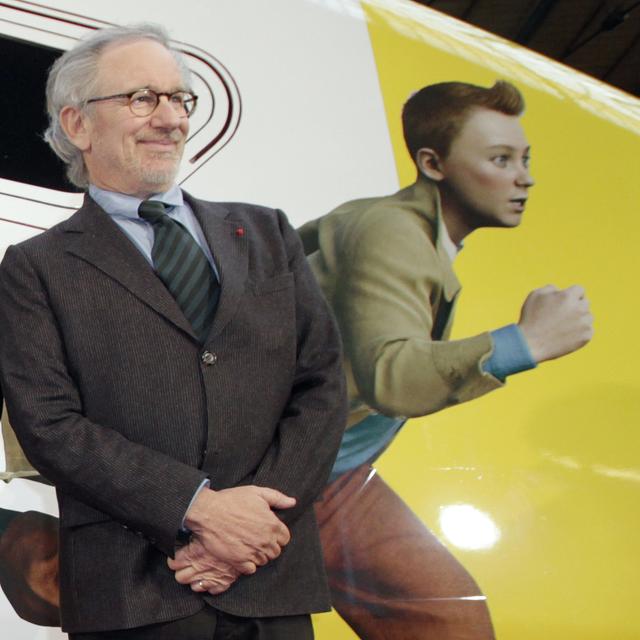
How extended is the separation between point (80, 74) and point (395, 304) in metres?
0.68

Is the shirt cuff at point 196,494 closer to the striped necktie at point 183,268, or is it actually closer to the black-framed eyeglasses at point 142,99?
the striped necktie at point 183,268

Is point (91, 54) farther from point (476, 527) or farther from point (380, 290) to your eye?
point (476, 527)

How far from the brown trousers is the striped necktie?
1.54 feet

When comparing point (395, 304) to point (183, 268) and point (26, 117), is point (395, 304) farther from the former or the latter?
point (26, 117)

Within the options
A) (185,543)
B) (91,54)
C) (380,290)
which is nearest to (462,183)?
(380,290)

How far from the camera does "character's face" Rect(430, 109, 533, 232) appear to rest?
1.90 m

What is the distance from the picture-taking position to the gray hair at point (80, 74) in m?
1.43

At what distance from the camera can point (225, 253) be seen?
1.40m

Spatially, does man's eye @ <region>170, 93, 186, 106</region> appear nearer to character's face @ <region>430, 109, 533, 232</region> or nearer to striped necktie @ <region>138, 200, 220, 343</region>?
striped necktie @ <region>138, 200, 220, 343</region>

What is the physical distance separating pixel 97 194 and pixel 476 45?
3.37 ft

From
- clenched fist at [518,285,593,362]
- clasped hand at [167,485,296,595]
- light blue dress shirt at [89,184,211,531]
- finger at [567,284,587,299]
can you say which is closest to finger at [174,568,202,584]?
clasped hand at [167,485,296,595]

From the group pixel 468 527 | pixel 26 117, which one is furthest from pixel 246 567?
pixel 26 117

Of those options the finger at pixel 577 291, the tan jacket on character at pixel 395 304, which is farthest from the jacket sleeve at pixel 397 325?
the finger at pixel 577 291

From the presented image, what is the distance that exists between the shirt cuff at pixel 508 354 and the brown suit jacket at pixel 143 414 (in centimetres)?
53
